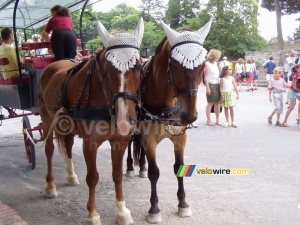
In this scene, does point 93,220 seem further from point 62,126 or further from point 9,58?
point 9,58

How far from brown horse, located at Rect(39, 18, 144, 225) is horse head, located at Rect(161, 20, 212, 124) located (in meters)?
0.32

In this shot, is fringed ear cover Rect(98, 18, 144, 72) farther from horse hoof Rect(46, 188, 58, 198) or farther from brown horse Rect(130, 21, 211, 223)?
horse hoof Rect(46, 188, 58, 198)

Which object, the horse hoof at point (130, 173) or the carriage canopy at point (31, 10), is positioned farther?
the carriage canopy at point (31, 10)

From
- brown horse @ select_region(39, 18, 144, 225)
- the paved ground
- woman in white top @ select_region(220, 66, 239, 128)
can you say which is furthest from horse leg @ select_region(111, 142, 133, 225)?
woman in white top @ select_region(220, 66, 239, 128)

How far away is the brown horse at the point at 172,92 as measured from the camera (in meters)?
2.91

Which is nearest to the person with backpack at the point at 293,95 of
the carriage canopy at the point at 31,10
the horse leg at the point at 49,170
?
the carriage canopy at the point at 31,10

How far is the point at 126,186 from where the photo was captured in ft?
15.8

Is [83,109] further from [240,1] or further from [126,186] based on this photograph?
[240,1]

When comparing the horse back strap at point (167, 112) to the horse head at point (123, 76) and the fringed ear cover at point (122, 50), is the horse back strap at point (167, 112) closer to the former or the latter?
the horse head at point (123, 76)

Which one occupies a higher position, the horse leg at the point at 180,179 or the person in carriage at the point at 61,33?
the person in carriage at the point at 61,33

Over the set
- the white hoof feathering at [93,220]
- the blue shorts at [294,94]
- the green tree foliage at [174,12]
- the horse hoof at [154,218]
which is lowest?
the horse hoof at [154,218]

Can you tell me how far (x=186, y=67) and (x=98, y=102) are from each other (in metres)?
1.03

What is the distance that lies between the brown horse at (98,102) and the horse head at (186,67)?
0.32 metres

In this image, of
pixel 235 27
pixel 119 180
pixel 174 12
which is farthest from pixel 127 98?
pixel 174 12
